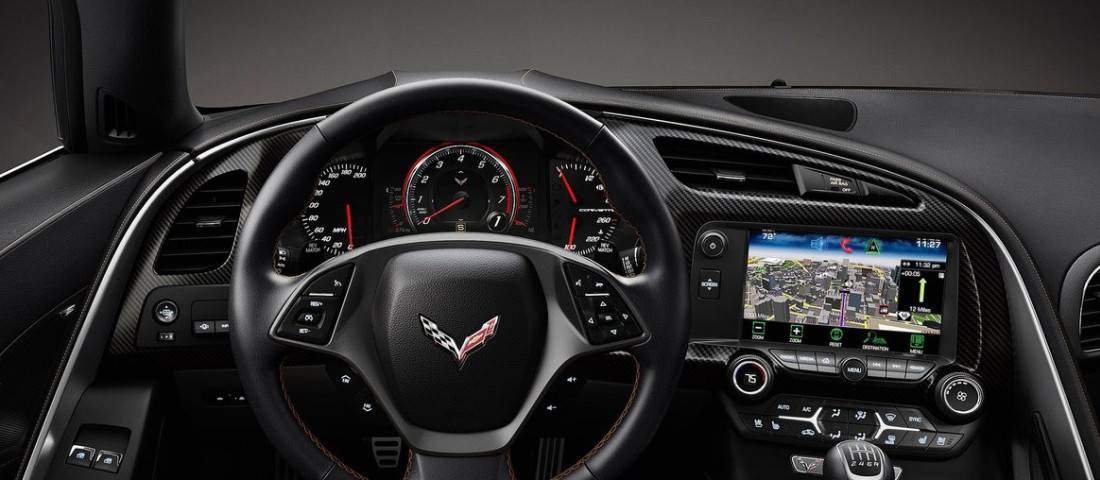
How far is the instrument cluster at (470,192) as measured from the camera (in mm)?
1632

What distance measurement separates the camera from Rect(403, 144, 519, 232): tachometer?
64.3 inches

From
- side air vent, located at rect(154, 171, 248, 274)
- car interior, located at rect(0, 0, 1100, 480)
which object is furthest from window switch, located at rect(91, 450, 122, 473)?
side air vent, located at rect(154, 171, 248, 274)

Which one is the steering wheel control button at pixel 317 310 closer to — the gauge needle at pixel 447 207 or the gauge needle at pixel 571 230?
the gauge needle at pixel 447 207

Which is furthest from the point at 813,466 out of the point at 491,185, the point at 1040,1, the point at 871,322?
the point at 1040,1

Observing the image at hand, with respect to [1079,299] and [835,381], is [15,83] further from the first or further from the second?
[1079,299]

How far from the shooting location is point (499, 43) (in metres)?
2.48

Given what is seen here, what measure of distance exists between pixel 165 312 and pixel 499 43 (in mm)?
1293

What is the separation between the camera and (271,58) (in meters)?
2.51

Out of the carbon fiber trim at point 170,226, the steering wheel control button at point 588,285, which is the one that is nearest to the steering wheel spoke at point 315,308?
the steering wheel control button at point 588,285

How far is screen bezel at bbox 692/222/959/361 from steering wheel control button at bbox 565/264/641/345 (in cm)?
51

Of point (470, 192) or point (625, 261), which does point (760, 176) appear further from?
point (470, 192)

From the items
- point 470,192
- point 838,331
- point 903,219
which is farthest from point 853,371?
point 470,192

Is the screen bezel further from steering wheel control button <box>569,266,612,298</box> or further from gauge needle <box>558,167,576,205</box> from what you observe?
steering wheel control button <box>569,266,612,298</box>

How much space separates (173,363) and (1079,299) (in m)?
1.94
